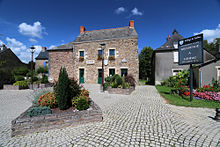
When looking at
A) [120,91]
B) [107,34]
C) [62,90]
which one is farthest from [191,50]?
[107,34]

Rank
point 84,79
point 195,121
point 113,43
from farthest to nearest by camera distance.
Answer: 1. point 84,79
2. point 113,43
3. point 195,121

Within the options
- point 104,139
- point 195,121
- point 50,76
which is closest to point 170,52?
point 195,121

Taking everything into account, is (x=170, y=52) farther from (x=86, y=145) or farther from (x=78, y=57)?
(x=86, y=145)

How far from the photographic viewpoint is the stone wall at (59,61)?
578 inches

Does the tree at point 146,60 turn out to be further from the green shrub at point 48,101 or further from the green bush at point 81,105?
the green shrub at point 48,101

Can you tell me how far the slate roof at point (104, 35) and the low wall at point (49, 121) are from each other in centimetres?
1126

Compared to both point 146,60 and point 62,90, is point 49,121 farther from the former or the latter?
point 146,60

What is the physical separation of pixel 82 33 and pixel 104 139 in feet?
52.9

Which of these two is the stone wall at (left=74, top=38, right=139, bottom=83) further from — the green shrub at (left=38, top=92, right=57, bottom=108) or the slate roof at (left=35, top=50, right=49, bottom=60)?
the slate roof at (left=35, top=50, right=49, bottom=60)

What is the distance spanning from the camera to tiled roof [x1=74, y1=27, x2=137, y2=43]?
12.8 m

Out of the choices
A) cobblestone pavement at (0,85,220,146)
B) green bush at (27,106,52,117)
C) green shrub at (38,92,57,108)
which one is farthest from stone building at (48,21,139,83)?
green bush at (27,106,52,117)

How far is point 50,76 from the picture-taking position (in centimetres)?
1542

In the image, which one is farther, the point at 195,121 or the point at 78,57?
the point at 78,57

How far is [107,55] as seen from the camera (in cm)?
1316
